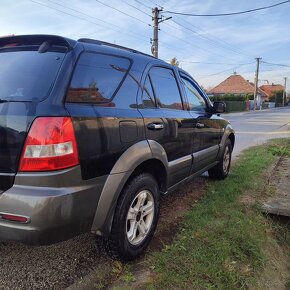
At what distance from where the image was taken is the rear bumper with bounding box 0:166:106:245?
7.66 feet

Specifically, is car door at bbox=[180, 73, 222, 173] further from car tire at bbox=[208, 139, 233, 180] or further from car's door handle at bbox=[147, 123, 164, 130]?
car's door handle at bbox=[147, 123, 164, 130]

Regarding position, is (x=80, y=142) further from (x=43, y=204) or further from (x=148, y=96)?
(x=148, y=96)

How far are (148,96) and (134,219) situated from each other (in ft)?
3.82

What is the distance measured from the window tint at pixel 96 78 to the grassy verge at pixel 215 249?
149 cm

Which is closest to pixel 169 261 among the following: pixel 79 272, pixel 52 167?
pixel 79 272

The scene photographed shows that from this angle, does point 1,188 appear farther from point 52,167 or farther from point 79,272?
point 79,272

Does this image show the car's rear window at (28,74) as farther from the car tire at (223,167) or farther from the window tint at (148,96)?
the car tire at (223,167)

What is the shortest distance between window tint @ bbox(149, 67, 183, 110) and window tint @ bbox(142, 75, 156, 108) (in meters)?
0.10

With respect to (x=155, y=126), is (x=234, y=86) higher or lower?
higher

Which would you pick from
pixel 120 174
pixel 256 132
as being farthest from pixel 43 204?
pixel 256 132

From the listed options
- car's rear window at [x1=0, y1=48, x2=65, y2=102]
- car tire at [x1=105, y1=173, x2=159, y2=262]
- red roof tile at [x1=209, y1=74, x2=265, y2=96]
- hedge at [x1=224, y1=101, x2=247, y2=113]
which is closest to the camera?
car's rear window at [x1=0, y1=48, x2=65, y2=102]

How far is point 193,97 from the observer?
4.79 meters

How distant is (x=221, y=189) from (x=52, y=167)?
11.7ft

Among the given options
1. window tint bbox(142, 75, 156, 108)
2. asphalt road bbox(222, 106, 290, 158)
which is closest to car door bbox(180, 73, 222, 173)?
window tint bbox(142, 75, 156, 108)
